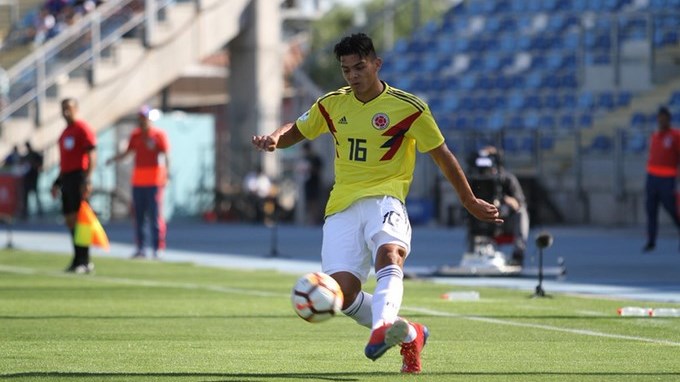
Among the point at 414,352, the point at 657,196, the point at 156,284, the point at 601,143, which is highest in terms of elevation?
the point at 601,143

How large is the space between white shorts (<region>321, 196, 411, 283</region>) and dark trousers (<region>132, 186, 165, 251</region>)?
14.7 m

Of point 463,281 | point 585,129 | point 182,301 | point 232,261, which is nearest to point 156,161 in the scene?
point 232,261

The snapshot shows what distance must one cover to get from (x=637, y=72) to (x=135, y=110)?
15607 mm

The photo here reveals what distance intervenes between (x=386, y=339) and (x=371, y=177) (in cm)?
130

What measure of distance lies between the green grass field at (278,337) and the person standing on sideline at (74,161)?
1837mm

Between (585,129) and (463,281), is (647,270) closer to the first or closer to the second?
(463,281)

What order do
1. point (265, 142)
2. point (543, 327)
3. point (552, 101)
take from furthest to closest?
point (552, 101), point (543, 327), point (265, 142)

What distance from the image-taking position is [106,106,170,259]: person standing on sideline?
77.9 ft

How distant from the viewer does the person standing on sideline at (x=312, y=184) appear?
36750mm

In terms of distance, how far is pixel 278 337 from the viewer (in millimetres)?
11734

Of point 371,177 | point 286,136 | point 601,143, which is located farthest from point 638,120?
point 371,177

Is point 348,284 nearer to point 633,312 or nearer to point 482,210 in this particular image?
point 482,210

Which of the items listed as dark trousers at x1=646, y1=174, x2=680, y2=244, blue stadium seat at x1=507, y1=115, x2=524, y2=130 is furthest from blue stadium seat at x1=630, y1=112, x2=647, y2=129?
dark trousers at x1=646, y1=174, x2=680, y2=244

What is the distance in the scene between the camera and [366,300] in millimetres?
9375
